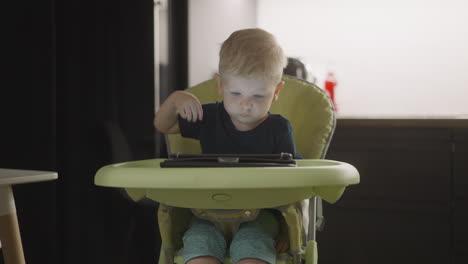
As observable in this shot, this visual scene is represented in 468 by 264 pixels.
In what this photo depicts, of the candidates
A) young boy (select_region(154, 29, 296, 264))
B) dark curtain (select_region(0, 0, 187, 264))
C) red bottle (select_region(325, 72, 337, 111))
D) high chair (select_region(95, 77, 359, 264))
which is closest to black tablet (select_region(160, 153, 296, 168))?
high chair (select_region(95, 77, 359, 264))

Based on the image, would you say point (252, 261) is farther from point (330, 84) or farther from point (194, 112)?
point (330, 84)

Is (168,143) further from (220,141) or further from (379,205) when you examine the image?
(379,205)

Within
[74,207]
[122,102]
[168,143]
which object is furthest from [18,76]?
[168,143]

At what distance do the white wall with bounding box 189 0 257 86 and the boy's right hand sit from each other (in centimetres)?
81

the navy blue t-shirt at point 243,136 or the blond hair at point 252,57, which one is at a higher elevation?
the blond hair at point 252,57

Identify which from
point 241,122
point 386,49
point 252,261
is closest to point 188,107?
point 241,122

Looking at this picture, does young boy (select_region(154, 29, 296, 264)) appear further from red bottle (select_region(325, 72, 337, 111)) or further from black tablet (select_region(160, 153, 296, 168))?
red bottle (select_region(325, 72, 337, 111))

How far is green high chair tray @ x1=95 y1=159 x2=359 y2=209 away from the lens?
1072 millimetres

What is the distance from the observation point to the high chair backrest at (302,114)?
5.20 feet

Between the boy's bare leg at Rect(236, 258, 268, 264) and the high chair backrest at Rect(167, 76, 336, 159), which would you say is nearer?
the boy's bare leg at Rect(236, 258, 268, 264)

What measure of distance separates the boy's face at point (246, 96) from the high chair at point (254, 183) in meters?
0.16

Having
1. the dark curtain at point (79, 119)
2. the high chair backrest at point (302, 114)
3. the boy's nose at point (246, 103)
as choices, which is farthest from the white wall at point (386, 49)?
the boy's nose at point (246, 103)

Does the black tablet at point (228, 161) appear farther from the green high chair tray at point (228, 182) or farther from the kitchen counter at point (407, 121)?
the kitchen counter at point (407, 121)

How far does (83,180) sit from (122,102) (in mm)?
317
